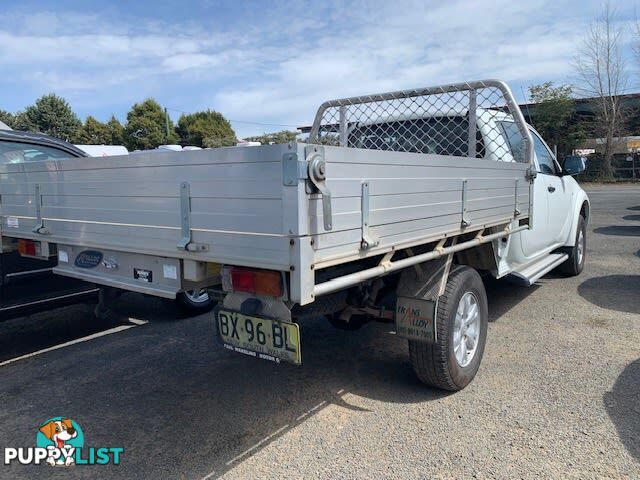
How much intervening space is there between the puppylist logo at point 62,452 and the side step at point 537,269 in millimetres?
3601

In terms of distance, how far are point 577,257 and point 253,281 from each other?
5.80 meters

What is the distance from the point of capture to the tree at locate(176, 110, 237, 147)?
45562 mm

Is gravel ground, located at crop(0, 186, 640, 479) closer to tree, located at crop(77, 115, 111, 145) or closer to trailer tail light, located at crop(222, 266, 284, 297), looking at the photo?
trailer tail light, located at crop(222, 266, 284, 297)

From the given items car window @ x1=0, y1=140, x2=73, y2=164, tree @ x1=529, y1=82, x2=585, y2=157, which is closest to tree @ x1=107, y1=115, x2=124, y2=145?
tree @ x1=529, y1=82, x2=585, y2=157

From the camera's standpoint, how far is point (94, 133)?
4766 cm

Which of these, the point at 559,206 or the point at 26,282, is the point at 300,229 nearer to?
the point at 26,282

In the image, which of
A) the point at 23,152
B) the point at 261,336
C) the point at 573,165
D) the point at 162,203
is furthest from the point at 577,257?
the point at 23,152

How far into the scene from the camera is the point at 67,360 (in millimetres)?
4273

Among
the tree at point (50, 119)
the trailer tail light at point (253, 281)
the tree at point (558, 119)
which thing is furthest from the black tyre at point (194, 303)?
the tree at point (50, 119)

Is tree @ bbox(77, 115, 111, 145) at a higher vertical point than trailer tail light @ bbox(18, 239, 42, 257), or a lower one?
higher

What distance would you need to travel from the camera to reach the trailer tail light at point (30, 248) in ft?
11.6

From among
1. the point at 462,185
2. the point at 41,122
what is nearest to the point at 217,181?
the point at 462,185

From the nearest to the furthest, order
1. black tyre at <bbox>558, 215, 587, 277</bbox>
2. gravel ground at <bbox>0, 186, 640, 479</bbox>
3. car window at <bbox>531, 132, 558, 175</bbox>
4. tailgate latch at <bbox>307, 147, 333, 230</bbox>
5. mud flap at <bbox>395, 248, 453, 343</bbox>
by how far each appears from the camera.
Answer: tailgate latch at <bbox>307, 147, 333, 230</bbox> < gravel ground at <bbox>0, 186, 640, 479</bbox> < mud flap at <bbox>395, 248, 453, 343</bbox> < car window at <bbox>531, 132, 558, 175</bbox> < black tyre at <bbox>558, 215, 587, 277</bbox>

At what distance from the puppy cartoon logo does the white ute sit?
0.95m
